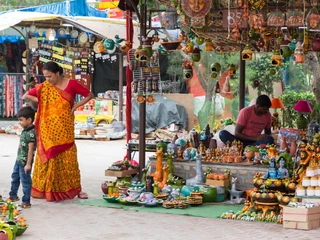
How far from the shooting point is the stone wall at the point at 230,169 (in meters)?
9.45

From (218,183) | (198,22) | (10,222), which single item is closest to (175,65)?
(198,22)

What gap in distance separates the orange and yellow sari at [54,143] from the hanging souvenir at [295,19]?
2.86 metres

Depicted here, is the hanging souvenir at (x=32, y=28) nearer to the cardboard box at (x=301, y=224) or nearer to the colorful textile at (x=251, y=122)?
the colorful textile at (x=251, y=122)

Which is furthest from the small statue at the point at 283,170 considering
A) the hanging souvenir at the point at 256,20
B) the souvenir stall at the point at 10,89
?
the souvenir stall at the point at 10,89

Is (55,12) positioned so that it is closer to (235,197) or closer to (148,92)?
(148,92)

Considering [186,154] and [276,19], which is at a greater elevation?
[276,19]

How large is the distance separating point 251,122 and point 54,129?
3.32 meters

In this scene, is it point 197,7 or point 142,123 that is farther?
point 142,123

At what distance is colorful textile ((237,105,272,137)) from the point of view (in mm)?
11188

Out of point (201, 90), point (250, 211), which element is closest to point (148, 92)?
point (250, 211)

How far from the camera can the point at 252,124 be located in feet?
36.9

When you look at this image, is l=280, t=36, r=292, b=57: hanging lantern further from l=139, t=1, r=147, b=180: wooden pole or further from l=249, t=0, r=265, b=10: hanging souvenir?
l=139, t=1, r=147, b=180: wooden pole

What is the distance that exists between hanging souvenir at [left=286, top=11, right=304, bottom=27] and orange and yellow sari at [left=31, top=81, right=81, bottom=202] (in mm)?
2861

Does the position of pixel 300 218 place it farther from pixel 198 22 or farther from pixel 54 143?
pixel 198 22
